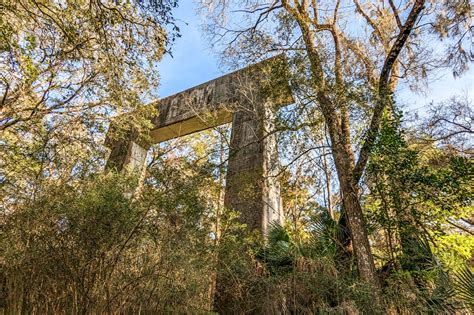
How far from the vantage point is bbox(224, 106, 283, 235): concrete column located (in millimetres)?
5641

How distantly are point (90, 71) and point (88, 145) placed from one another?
4.31ft

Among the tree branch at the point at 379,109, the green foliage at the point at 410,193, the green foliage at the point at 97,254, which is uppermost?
the tree branch at the point at 379,109

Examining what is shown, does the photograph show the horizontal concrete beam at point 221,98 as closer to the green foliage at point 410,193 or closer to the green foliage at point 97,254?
the green foliage at point 410,193

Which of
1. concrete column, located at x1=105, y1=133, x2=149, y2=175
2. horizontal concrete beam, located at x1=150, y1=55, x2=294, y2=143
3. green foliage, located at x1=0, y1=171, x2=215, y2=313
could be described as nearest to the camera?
Result: green foliage, located at x1=0, y1=171, x2=215, y2=313

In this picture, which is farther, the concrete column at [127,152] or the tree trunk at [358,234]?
the concrete column at [127,152]

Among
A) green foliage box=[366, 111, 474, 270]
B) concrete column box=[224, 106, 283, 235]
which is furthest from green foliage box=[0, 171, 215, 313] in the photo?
green foliage box=[366, 111, 474, 270]

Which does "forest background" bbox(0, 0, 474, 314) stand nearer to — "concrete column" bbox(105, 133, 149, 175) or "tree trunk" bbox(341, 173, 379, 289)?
"tree trunk" bbox(341, 173, 379, 289)

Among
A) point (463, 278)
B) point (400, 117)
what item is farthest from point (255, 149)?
point (463, 278)

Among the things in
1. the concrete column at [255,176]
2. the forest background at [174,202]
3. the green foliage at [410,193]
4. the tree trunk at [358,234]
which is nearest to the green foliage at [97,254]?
the forest background at [174,202]

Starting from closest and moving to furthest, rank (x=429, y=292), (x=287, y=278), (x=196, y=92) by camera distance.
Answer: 1. (x=429, y=292)
2. (x=287, y=278)
3. (x=196, y=92)

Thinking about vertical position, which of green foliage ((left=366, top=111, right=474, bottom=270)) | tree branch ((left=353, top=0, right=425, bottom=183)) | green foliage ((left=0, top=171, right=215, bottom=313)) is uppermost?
tree branch ((left=353, top=0, right=425, bottom=183))

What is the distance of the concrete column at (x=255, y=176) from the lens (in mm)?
5641

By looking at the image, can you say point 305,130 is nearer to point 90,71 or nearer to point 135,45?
point 135,45

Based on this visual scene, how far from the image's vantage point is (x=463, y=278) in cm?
327
